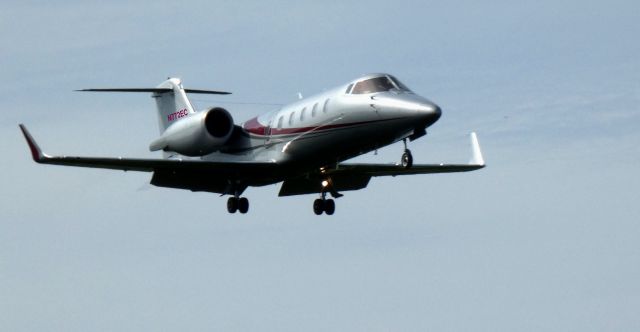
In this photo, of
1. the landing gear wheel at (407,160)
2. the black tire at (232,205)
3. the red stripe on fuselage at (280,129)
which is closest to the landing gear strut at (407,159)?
the landing gear wheel at (407,160)

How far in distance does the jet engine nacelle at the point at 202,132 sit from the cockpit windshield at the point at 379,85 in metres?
4.71

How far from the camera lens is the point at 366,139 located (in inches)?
1663

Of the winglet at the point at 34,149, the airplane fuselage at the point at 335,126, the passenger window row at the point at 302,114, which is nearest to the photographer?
the airplane fuselage at the point at 335,126

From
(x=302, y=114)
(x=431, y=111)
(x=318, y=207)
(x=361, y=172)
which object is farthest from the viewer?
(x=361, y=172)

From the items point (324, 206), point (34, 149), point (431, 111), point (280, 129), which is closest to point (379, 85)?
point (431, 111)

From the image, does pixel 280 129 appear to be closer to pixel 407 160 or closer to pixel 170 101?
pixel 407 160

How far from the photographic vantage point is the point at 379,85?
42.6 meters

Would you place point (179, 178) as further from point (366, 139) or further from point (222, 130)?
point (366, 139)

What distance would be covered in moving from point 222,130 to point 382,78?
5.53m

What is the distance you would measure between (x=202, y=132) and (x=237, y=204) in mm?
2607

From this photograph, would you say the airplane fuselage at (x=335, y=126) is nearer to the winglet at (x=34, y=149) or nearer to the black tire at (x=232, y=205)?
the black tire at (x=232, y=205)

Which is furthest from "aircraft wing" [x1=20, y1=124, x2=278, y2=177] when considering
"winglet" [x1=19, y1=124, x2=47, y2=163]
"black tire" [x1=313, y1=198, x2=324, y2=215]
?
"black tire" [x1=313, y1=198, x2=324, y2=215]

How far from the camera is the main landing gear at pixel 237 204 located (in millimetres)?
46375

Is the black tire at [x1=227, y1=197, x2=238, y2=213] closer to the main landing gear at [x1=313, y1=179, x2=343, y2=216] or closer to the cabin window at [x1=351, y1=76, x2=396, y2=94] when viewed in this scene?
the main landing gear at [x1=313, y1=179, x2=343, y2=216]
